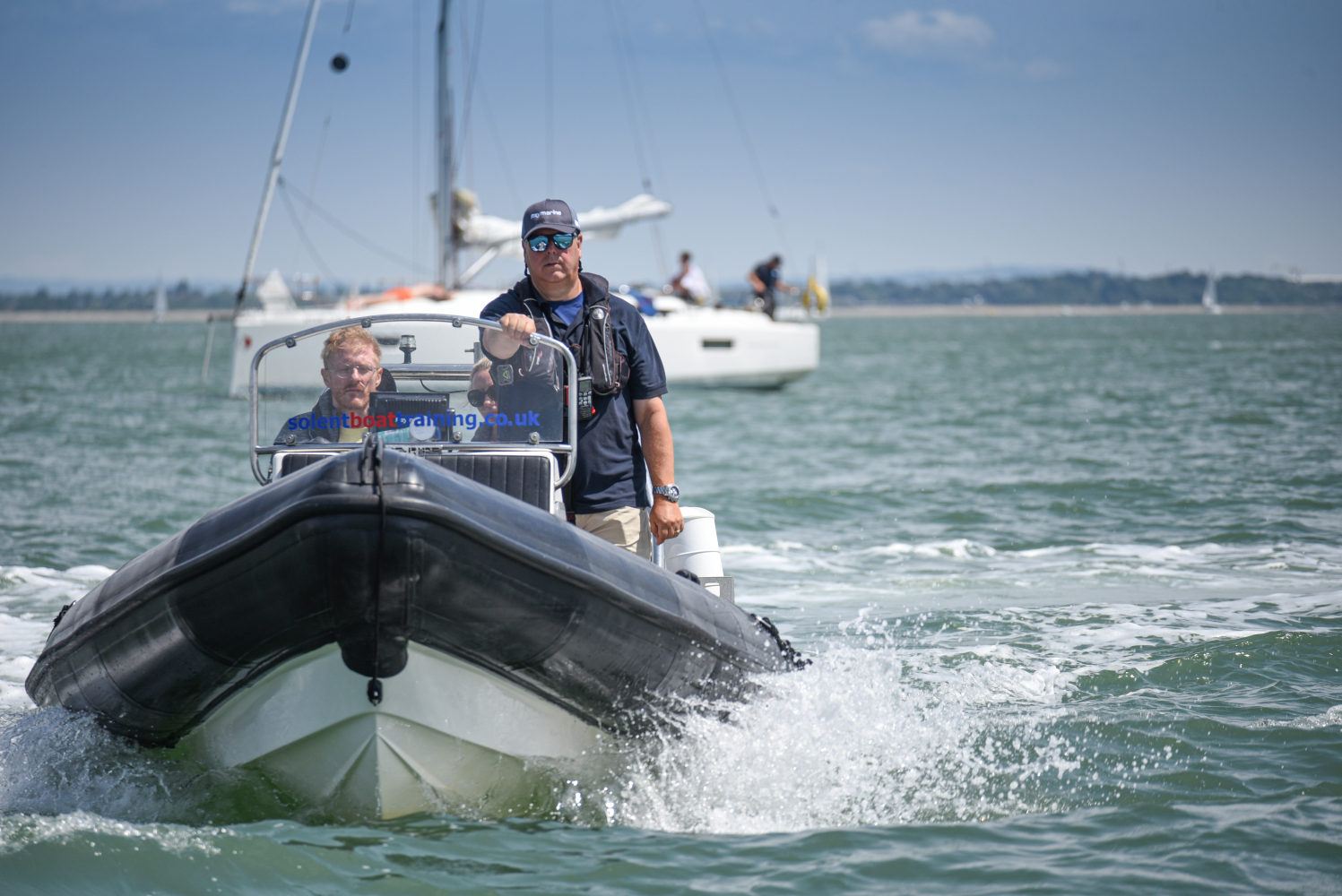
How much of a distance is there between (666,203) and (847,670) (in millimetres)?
19426

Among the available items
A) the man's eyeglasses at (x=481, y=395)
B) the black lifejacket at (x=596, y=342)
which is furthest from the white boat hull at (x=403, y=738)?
the black lifejacket at (x=596, y=342)

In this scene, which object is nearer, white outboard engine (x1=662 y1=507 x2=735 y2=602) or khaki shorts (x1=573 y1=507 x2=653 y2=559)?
khaki shorts (x1=573 y1=507 x2=653 y2=559)

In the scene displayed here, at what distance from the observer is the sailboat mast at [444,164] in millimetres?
21391

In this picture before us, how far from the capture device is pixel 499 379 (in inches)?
166

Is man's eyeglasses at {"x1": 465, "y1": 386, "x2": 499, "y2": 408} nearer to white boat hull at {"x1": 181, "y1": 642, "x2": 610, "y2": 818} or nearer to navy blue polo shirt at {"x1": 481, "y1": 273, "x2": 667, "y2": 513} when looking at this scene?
navy blue polo shirt at {"x1": 481, "y1": 273, "x2": 667, "y2": 513}

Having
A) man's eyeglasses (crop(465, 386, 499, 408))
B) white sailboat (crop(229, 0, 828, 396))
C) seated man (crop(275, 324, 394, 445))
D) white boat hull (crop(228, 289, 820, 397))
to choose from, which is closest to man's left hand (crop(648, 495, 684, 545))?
man's eyeglasses (crop(465, 386, 499, 408))

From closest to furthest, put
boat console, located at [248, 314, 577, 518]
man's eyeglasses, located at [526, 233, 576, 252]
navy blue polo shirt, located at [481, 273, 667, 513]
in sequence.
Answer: boat console, located at [248, 314, 577, 518] → man's eyeglasses, located at [526, 233, 576, 252] → navy blue polo shirt, located at [481, 273, 667, 513]

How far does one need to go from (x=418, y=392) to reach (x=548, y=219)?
0.72 m

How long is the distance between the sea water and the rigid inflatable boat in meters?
0.18

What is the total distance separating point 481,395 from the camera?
4.23m

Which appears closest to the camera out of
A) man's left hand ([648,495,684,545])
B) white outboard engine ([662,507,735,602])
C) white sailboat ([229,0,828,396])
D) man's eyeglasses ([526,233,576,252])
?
man's eyeglasses ([526,233,576,252])

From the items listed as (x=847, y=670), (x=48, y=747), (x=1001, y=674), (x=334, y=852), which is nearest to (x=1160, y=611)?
(x=1001, y=674)

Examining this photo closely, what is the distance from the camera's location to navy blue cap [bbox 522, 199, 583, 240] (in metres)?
4.25

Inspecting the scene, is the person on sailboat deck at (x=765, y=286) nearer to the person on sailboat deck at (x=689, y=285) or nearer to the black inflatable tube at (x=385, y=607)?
the person on sailboat deck at (x=689, y=285)
